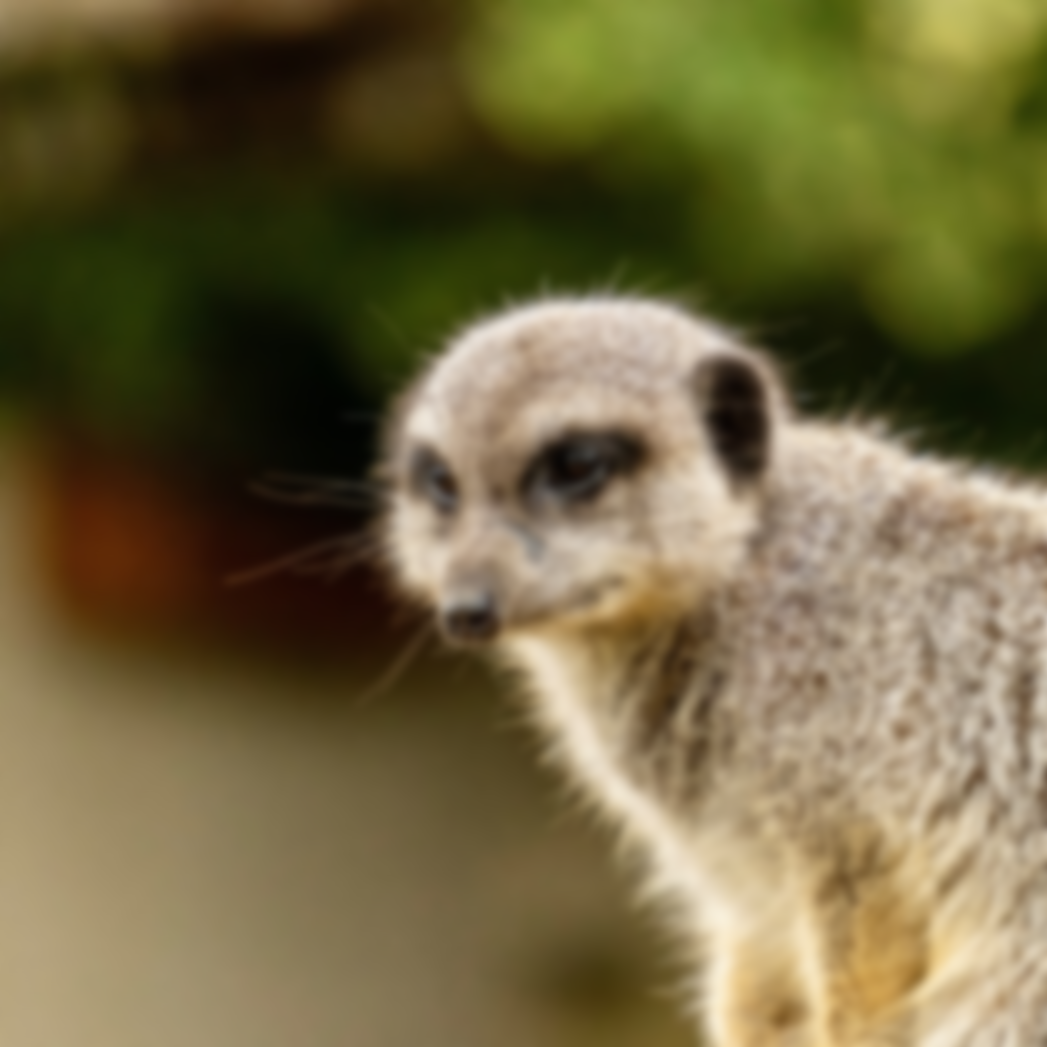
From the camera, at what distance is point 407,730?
10.1m

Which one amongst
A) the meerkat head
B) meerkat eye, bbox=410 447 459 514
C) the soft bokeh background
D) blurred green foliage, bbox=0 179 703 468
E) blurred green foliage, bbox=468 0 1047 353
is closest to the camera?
the meerkat head

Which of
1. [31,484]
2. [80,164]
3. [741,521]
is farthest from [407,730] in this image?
[741,521]

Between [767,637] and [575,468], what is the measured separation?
0.36 m

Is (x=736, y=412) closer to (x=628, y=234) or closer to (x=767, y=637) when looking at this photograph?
(x=767, y=637)

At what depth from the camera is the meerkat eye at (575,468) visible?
3.85 metres

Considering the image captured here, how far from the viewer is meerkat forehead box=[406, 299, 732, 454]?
3879 millimetres

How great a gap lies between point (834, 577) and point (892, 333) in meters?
4.06

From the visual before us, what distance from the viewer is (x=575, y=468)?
12.7 ft

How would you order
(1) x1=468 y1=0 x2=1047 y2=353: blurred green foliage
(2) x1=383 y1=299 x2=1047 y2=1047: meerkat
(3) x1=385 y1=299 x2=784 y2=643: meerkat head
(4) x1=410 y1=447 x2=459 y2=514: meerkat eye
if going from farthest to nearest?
(1) x1=468 y1=0 x2=1047 y2=353: blurred green foliage, (4) x1=410 y1=447 x2=459 y2=514: meerkat eye, (3) x1=385 y1=299 x2=784 y2=643: meerkat head, (2) x1=383 y1=299 x2=1047 y2=1047: meerkat

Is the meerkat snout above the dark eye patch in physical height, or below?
below

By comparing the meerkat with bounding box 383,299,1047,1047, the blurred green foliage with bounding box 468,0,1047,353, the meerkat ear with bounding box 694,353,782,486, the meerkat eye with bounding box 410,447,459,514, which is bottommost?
the meerkat with bounding box 383,299,1047,1047

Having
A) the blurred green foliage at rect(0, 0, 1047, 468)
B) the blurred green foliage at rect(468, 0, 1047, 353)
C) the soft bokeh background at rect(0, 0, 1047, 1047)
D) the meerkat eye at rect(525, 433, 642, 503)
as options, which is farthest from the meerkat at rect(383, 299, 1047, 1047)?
the blurred green foliage at rect(468, 0, 1047, 353)

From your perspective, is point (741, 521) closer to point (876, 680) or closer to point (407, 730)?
point (876, 680)

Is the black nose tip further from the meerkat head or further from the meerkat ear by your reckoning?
the meerkat ear
